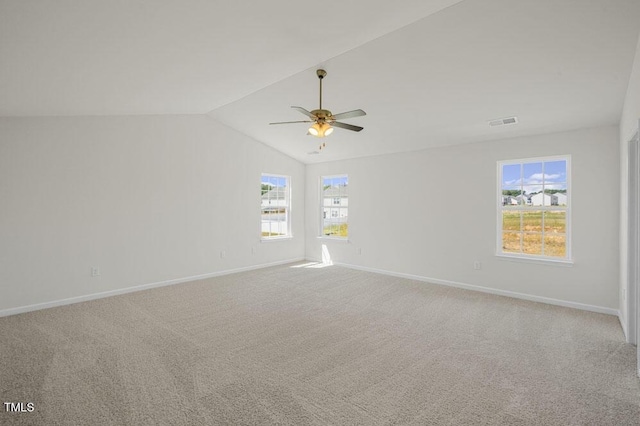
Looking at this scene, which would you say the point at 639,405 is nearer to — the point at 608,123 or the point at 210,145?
the point at 608,123

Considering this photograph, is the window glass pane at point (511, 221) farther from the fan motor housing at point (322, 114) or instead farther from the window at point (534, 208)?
the fan motor housing at point (322, 114)

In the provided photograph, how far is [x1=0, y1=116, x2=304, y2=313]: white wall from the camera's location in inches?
155

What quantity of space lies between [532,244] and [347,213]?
3.50 metres

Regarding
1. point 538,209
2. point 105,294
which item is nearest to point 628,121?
point 538,209

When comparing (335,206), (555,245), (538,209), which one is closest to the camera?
(555,245)

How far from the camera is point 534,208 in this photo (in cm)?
461

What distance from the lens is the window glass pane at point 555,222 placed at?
4.39 metres

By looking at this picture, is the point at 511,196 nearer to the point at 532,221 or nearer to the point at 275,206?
the point at 532,221

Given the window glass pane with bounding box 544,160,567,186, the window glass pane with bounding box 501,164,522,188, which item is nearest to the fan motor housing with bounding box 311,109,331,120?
the window glass pane with bounding box 501,164,522,188

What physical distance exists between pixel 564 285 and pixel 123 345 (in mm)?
5472

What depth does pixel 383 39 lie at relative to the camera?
119 inches

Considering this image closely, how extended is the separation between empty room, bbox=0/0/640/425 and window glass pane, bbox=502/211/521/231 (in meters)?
0.04

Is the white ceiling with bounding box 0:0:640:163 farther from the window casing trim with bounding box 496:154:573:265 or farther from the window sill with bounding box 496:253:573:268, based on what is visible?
the window sill with bounding box 496:253:573:268

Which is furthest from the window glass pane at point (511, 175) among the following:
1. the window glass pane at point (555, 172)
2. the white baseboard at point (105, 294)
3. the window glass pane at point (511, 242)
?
the white baseboard at point (105, 294)
